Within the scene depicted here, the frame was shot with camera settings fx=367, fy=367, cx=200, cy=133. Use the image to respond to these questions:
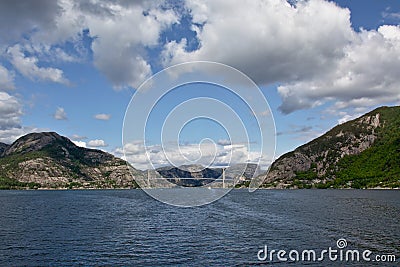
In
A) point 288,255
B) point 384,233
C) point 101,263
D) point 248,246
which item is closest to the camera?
point 101,263

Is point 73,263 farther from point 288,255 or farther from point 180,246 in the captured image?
point 288,255

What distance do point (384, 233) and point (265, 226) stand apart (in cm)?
1799

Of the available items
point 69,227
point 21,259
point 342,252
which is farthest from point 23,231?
point 342,252

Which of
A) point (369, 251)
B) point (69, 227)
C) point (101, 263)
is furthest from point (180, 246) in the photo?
point (69, 227)

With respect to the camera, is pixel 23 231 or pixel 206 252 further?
pixel 23 231

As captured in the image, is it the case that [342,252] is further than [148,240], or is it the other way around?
[148,240]

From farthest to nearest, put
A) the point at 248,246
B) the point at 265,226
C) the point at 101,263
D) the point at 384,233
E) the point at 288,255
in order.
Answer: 1. the point at 265,226
2. the point at 384,233
3. the point at 248,246
4. the point at 288,255
5. the point at 101,263

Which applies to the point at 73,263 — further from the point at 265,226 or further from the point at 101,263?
the point at 265,226

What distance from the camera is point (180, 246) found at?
4434 cm

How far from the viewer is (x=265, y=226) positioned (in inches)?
2437

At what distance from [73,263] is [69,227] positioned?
1129 inches

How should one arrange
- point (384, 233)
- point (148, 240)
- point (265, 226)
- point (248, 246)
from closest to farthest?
point (248, 246) < point (148, 240) < point (384, 233) < point (265, 226)

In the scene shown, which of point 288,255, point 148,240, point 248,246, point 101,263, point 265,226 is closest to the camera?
point 101,263

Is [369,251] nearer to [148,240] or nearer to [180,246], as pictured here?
[180,246]
